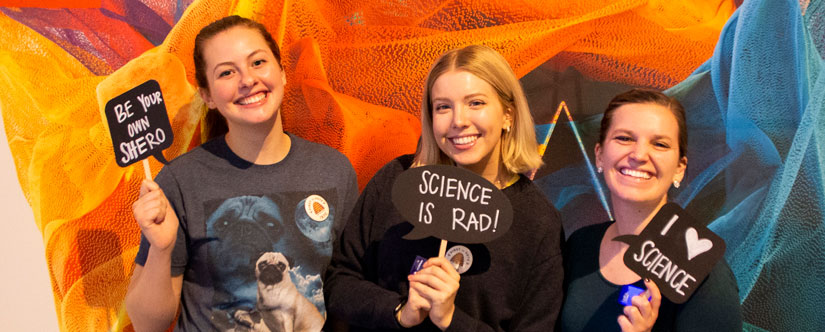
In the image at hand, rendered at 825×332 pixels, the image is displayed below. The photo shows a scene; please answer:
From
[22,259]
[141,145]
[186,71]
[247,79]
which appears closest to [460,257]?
[247,79]

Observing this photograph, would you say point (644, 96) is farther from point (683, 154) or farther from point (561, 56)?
point (561, 56)

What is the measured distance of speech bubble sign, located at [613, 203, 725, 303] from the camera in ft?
4.03

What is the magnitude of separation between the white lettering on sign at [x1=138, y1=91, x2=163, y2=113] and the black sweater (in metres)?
0.60

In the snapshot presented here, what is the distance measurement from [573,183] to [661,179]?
528 mm

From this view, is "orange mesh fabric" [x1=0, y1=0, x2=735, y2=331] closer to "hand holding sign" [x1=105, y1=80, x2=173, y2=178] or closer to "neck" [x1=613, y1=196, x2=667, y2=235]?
"hand holding sign" [x1=105, y1=80, x2=173, y2=178]

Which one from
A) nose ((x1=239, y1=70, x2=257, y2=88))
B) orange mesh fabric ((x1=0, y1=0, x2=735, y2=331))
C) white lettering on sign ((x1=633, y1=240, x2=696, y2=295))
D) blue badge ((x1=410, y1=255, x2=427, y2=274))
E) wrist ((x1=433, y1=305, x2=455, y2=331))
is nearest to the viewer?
white lettering on sign ((x1=633, y1=240, x2=696, y2=295))

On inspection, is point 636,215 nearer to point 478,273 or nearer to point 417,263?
point 478,273

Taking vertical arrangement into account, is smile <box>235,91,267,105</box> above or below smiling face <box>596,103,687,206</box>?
above

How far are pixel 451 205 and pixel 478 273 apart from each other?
7.7 inches

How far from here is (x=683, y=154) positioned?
4.68 feet

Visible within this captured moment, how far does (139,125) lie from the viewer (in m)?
1.51

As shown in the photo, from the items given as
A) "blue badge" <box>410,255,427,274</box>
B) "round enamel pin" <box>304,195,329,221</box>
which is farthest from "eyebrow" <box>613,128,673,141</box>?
"round enamel pin" <box>304,195,329,221</box>

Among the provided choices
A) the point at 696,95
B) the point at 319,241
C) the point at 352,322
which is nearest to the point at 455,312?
the point at 352,322

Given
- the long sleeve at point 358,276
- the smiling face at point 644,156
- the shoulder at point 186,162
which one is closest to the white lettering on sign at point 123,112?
the shoulder at point 186,162
